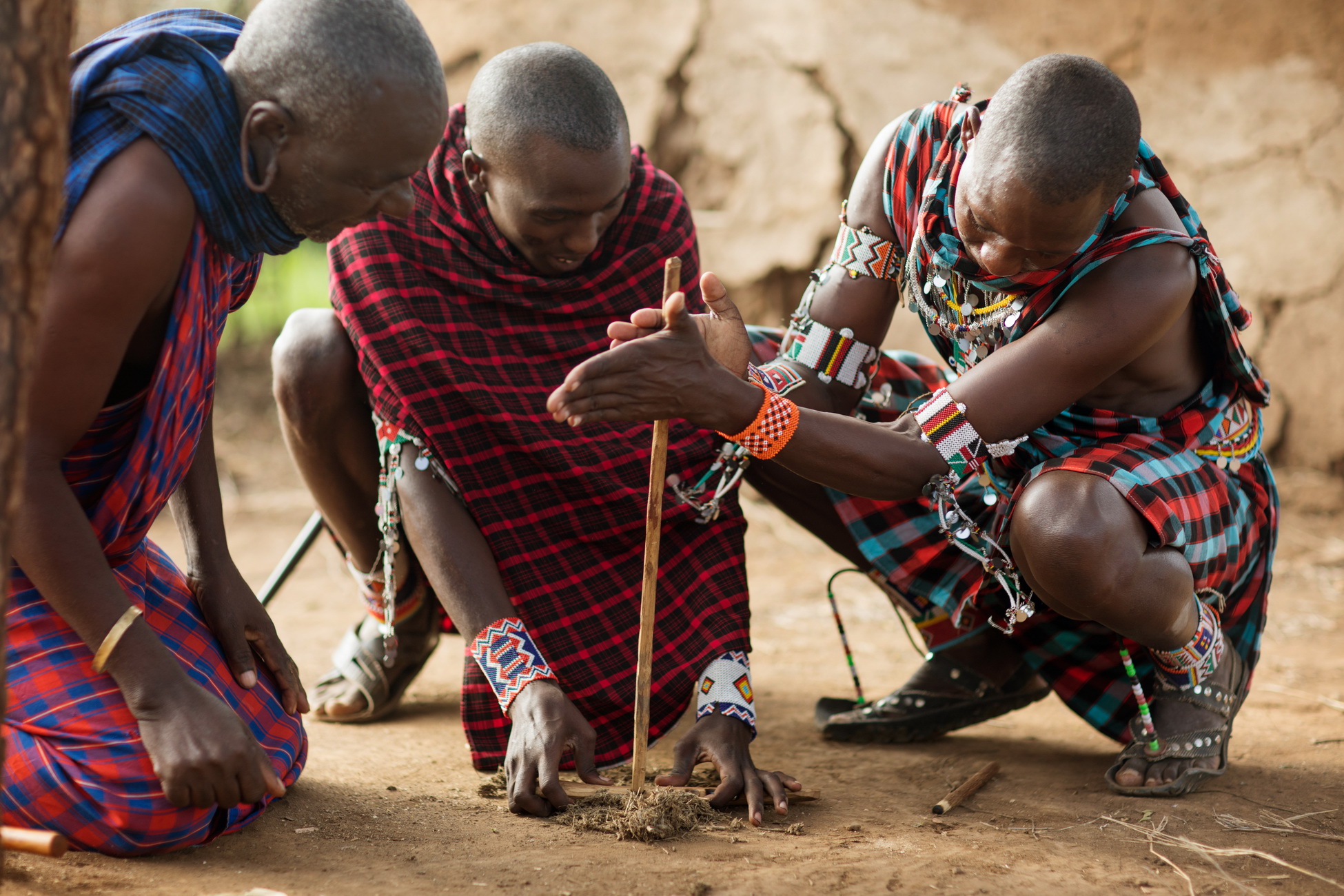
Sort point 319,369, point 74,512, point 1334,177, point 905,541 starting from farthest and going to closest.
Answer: point 1334,177, point 905,541, point 319,369, point 74,512

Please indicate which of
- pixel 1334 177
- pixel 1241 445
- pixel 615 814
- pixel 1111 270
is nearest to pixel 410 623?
pixel 615 814

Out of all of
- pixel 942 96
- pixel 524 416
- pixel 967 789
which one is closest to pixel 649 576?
pixel 524 416

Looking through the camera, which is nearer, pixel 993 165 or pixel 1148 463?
pixel 993 165

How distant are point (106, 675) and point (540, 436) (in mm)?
1001

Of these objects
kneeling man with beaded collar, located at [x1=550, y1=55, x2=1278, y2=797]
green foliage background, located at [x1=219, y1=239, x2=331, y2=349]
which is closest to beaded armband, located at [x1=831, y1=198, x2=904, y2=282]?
kneeling man with beaded collar, located at [x1=550, y1=55, x2=1278, y2=797]

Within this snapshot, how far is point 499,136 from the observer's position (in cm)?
244

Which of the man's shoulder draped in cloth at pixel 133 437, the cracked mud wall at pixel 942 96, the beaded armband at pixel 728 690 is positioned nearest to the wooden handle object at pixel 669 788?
the beaded armband at pixel 728 690

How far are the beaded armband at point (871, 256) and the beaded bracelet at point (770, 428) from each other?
0.62 m

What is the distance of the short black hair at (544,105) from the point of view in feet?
7.84

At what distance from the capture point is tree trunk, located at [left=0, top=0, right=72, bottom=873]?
1.30 metres

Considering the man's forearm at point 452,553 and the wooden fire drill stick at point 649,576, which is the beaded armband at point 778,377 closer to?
the wooden fire drill stick at point 649,576

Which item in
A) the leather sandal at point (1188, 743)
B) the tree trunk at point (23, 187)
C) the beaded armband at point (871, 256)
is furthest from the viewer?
the beaded armband at point (871, 256)

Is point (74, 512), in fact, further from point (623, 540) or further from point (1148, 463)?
point (1148, 463)

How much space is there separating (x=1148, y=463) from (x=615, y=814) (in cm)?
129
